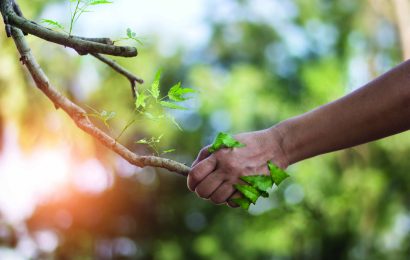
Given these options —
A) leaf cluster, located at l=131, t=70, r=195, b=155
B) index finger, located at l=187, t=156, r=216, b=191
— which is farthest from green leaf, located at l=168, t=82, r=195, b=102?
index finger, located at l=187, t=156, r=216, b=191

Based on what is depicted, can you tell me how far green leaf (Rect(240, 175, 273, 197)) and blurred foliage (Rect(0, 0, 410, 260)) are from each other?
12204 mm

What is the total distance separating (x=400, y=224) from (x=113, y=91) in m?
10.0

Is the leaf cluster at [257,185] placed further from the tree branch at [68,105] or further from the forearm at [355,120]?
the tree branch at [68,105]

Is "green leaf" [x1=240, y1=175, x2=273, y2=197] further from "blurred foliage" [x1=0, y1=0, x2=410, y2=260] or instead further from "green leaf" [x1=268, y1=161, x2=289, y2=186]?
"blurred foliage" [x1=0, y1=0, x2=410, y2=260]

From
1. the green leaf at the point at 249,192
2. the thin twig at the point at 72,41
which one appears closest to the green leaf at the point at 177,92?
the thin twig at the point at 72,41

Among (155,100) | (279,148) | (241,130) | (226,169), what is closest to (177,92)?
(155,100)

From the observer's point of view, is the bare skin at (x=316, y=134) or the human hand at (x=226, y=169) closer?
the bare skin at (x=316, y=134)

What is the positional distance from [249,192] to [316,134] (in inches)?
13.2

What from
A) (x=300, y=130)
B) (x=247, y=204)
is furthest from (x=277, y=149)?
(x=247, y=204)

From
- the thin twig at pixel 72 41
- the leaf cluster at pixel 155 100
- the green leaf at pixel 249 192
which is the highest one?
the thin twig at pixel 72 41

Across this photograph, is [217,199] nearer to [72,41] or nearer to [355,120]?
[355,120]

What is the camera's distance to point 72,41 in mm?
1667

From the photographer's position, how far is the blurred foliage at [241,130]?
15734 millimetres

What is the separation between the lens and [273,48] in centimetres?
2038
